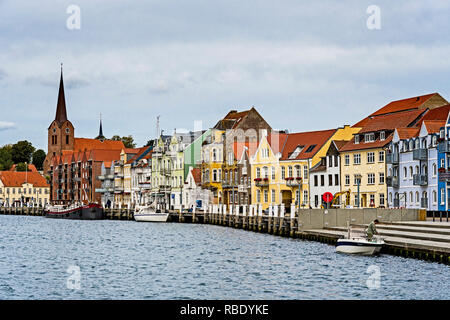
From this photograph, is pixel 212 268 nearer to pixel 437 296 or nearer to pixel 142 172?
pixel 437 296

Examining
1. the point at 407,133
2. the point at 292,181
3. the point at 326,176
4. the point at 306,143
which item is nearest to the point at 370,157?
the point at 407,133

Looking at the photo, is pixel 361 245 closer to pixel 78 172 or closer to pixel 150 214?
pixel 150 214

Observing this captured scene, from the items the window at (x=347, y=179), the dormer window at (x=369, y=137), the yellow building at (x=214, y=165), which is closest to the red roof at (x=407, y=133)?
the dormer window at (x=369, y=137)

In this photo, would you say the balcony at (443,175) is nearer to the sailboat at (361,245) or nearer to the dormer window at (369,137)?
the dormer window at (369,137)

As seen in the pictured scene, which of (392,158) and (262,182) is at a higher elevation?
(392,158)

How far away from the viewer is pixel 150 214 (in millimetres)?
105250

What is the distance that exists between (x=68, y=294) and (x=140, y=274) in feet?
21.9

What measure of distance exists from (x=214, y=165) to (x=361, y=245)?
222 ft

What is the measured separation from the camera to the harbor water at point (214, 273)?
3191 cm

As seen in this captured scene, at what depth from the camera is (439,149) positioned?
71188mm

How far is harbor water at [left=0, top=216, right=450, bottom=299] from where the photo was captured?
3191 cm

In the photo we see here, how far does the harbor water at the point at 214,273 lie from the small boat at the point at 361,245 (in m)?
0.56
